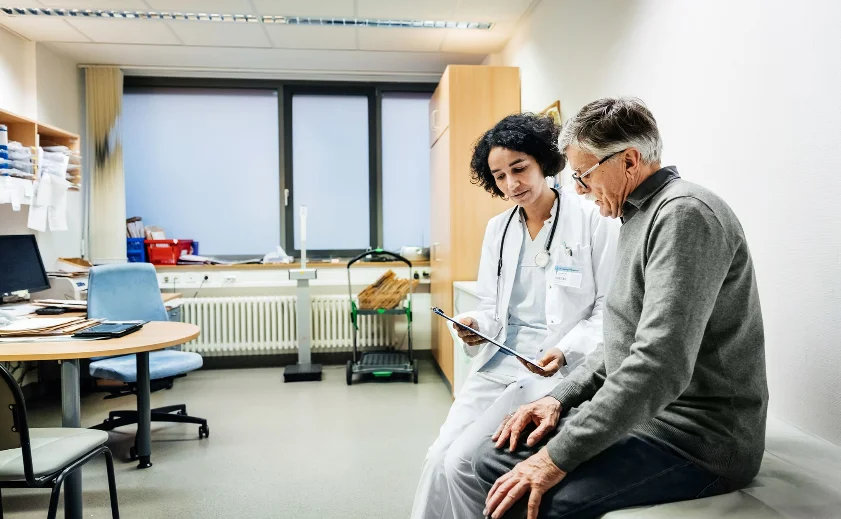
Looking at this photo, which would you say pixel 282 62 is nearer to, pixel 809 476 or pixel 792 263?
pixel 792 263

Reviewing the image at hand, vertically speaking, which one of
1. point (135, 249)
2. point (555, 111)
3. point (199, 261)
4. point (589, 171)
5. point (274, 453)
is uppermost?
point (555, 111)

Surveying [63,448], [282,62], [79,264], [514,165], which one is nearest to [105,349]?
[63,448]

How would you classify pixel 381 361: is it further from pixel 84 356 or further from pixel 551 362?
pixel 551 362

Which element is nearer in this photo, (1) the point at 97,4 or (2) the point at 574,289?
(2) the point at 574,289

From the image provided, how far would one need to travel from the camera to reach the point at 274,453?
2941 millimetres

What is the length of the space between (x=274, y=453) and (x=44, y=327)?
4.14 feet

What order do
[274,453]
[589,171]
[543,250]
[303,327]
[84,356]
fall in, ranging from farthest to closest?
1. [303,327]
2. [274,453]
3. [84,356]
4. [543,250]
5. [589,171]

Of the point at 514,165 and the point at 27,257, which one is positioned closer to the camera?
the point at 514,165

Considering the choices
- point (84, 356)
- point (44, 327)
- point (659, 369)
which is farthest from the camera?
point (44, 327)

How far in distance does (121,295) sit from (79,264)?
1337 mm

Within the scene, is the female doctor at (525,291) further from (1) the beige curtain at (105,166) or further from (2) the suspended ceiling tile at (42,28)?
(1) the beige curtain at (105,166)

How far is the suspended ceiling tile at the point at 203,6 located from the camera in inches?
139

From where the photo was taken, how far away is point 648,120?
1.22 m

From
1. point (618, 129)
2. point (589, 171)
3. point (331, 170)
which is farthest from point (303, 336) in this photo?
point (618, 129)
